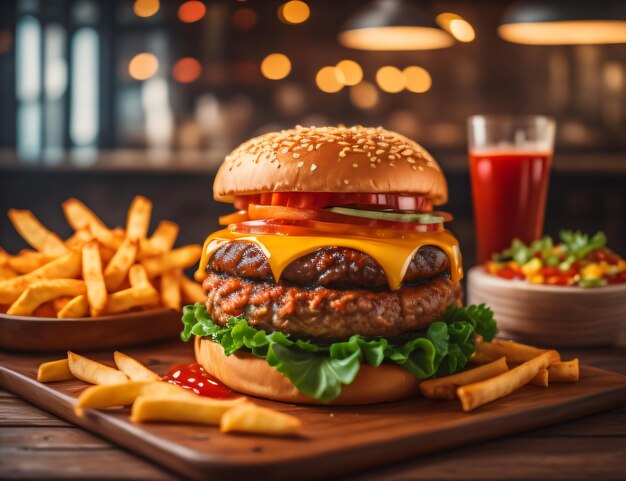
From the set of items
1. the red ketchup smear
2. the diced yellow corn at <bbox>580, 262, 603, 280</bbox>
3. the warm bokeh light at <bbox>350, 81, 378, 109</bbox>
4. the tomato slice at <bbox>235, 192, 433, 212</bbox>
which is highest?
the warm bokeh light at <bbox>350, 81, 378, 109</bbox>

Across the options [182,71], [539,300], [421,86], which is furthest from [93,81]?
[539,300]

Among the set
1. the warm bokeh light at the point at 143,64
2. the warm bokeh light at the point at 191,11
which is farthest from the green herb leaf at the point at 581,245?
the warm bokeh light at the point at 143,64

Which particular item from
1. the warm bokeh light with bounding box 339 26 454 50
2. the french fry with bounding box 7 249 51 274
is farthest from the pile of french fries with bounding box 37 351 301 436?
the warm bokeh light with bounding box 339 26 454 50

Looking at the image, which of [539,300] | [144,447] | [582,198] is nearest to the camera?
[144,447]

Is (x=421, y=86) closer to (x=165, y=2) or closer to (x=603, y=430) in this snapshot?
(x=165, y=2)

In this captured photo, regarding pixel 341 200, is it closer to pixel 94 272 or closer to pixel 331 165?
pixel 331 165

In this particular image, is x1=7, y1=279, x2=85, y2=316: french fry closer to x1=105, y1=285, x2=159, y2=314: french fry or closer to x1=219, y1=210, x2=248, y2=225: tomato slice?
x1=105, y1=285, x2=159, y2=314: french fry

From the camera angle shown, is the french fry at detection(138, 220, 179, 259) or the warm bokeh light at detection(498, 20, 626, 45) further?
the warm bokeh light at detection(498, 20, 626, 45)

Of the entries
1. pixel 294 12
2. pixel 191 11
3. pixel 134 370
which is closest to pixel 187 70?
pixel 191 11
